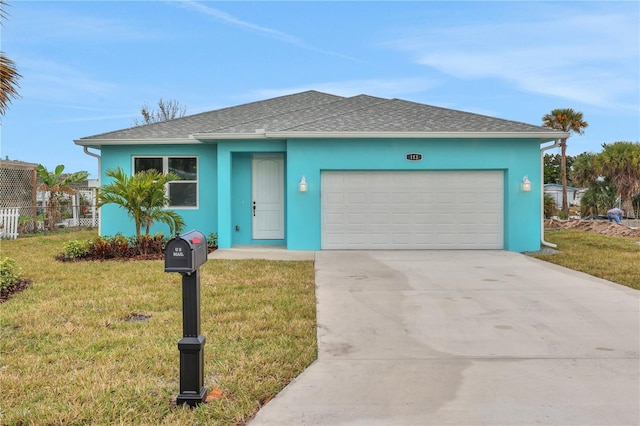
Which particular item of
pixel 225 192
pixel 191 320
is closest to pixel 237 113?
pixel 225 192

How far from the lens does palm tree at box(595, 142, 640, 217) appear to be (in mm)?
26031

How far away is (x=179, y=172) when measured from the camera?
43.7 feet

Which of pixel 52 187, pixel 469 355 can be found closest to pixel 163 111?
pixel 52 187

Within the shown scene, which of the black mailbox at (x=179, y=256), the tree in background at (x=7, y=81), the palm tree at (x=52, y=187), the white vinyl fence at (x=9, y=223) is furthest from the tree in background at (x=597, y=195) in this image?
the black mailbox at (x=179, y=256)

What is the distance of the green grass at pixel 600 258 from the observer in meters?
8.68

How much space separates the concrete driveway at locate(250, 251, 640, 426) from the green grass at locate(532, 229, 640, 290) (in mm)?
945

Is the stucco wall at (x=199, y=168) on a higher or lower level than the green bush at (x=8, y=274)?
higher

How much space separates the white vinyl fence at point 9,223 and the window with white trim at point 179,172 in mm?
5687

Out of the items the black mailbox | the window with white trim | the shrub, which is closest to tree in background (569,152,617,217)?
the window with white trim

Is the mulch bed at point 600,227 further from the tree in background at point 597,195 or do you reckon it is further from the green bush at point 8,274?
the green bush at point 8,274

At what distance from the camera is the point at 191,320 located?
10.7 ft

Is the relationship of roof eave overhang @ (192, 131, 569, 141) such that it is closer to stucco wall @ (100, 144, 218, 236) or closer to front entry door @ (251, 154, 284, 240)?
front entry door @ (251, 154, 284, 240)

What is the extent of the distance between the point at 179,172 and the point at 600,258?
1062 centimetres

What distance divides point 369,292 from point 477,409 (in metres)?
3.85
